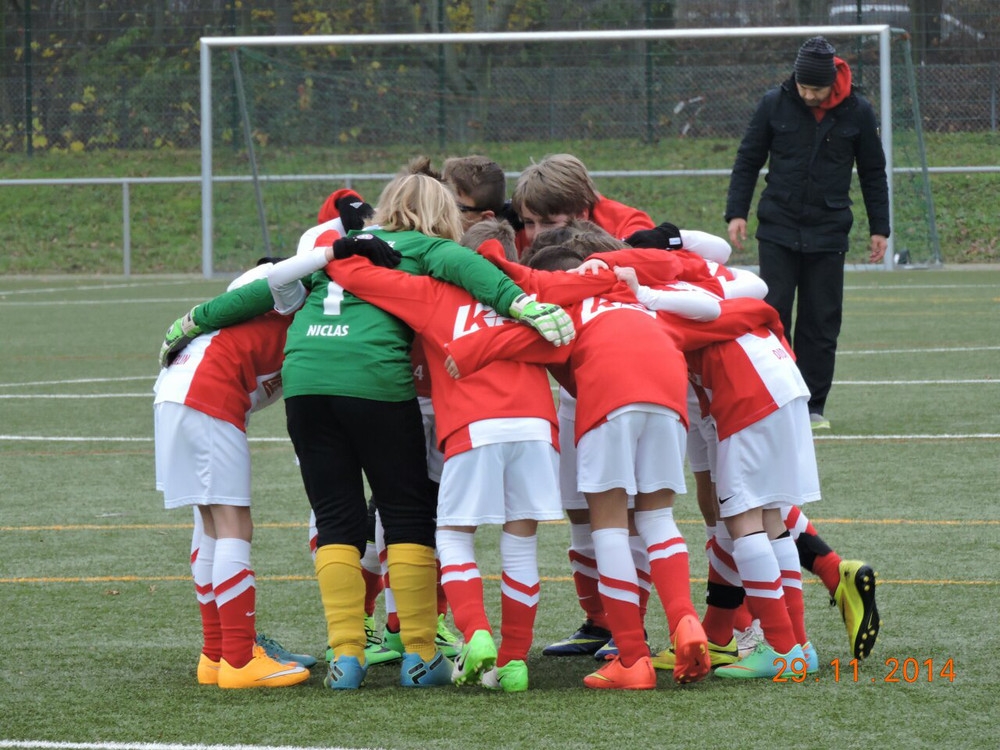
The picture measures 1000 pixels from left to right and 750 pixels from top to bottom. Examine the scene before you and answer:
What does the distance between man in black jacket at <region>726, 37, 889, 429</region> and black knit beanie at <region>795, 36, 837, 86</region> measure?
0.33 ft

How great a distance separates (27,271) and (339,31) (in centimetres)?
552

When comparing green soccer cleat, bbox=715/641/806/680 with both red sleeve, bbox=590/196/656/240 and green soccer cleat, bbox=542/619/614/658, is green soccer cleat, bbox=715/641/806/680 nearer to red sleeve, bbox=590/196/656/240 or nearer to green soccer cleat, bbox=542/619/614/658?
green soccer cleat, bbox=542/619/614/658

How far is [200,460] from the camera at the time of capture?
4.30 m

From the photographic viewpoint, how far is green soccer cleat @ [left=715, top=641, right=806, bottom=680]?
13.1ft

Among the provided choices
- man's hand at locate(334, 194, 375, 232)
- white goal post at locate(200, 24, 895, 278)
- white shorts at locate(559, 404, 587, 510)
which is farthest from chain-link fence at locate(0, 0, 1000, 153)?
white shorts at locate(559, 404, 587, 510)

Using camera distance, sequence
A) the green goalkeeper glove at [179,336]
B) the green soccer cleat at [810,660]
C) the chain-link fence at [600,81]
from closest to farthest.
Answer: the green soccer cleat at [810,660]
the green goalkeeper glove at [179,336]
the chain-link fence at [600,81]

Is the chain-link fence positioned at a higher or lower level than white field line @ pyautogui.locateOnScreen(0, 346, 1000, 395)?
higher

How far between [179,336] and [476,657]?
1.28m

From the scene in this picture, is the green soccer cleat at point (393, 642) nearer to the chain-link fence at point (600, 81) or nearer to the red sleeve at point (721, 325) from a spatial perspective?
Answer: the red sleeve at point (721, 325)

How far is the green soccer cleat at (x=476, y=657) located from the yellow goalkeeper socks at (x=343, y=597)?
12.6 inches

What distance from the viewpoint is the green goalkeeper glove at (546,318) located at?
13.1 feet

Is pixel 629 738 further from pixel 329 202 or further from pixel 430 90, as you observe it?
pixel 430 90

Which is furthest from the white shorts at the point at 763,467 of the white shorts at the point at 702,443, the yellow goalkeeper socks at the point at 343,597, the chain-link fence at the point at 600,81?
the chain-link fence at the point at 600,81

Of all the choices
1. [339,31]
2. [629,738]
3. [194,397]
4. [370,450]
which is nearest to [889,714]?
[629,738]
